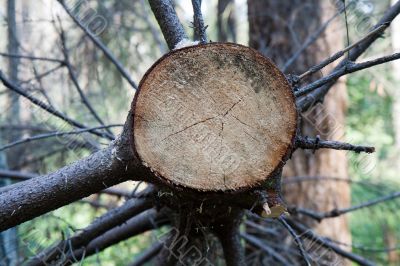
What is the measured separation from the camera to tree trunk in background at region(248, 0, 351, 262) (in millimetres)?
3697

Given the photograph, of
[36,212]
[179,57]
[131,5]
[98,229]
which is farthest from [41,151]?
[179,57]

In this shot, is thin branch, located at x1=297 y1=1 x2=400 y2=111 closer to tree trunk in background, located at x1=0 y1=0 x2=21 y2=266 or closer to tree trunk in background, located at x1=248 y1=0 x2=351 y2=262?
tree trunk in background, located at x1=248 y1=0 x2=351 y2=262

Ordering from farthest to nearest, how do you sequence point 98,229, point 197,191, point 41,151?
1. point 41,151
2. point 98,229
3. point 197,191

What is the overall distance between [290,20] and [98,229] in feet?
7.53

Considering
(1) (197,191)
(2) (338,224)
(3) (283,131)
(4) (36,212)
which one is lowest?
(2) (338,224)

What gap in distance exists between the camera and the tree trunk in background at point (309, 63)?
3697 millimetres

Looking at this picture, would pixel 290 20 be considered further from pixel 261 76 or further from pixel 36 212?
pixel 36 212

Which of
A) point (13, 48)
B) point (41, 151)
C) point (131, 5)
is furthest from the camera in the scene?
point (131, 5)

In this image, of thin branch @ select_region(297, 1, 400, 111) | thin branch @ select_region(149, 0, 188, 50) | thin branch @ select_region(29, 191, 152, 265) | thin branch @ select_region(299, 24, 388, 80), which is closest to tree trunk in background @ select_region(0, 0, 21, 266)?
thin branch @ select_region(29, 191, 152, 265)

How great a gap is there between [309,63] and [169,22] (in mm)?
2121

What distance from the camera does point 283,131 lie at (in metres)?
1.54

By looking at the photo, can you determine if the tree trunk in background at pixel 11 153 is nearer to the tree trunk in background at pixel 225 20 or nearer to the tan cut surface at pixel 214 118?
the tree trunk in background at pixel 225 20

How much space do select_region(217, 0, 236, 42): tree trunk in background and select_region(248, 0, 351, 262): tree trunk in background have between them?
0.15 m

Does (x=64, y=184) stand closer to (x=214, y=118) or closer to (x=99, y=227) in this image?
(x=214, y=118)
